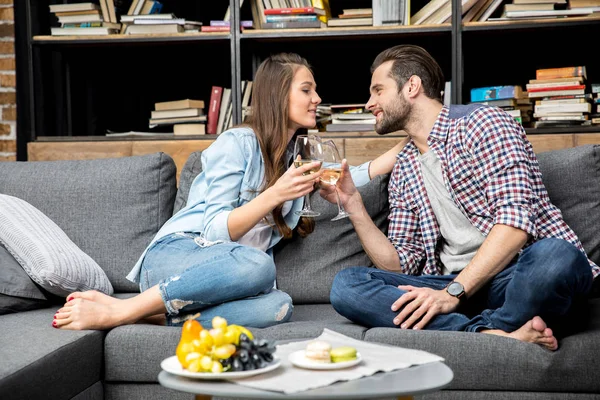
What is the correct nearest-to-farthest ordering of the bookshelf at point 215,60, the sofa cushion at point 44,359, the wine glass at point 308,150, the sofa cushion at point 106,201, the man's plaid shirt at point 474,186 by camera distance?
the sofa cushion at point 44,359 < the wine glass at point 308,150 < the man's plaid shirt at point 474,186 < the sofa cushion at point 106,201 < the bookshelf at point 215,60

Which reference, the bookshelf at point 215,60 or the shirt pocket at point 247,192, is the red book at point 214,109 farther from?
the shirt pocket at point 247,192

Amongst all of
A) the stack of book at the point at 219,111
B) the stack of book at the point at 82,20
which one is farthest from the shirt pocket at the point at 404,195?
the stack of book at the point at 82,20

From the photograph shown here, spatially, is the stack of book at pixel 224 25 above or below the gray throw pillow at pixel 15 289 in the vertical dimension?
above

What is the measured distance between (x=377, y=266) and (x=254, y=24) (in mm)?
1474

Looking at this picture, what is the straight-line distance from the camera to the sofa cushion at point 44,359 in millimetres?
1410

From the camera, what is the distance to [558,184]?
83.6 inches

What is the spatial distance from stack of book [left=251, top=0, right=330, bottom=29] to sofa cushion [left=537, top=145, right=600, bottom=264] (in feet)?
4.36

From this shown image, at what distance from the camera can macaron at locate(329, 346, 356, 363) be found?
1142mm

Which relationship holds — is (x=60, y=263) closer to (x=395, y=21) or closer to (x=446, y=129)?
(x=446, y=129)

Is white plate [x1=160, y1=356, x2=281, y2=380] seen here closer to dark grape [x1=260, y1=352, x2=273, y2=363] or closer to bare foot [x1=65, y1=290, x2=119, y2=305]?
dark grape [x1=260, y1=352, x2=273, y2=363]

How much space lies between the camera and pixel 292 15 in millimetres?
3104

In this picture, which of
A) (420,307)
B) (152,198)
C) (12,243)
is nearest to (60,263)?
(12,243)

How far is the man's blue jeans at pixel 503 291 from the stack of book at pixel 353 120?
1.18 meters

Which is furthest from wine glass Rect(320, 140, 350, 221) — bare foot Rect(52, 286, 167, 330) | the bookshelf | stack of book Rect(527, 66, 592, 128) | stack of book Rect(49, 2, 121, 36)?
stack of book Rect(49, 2, 121, 36)
